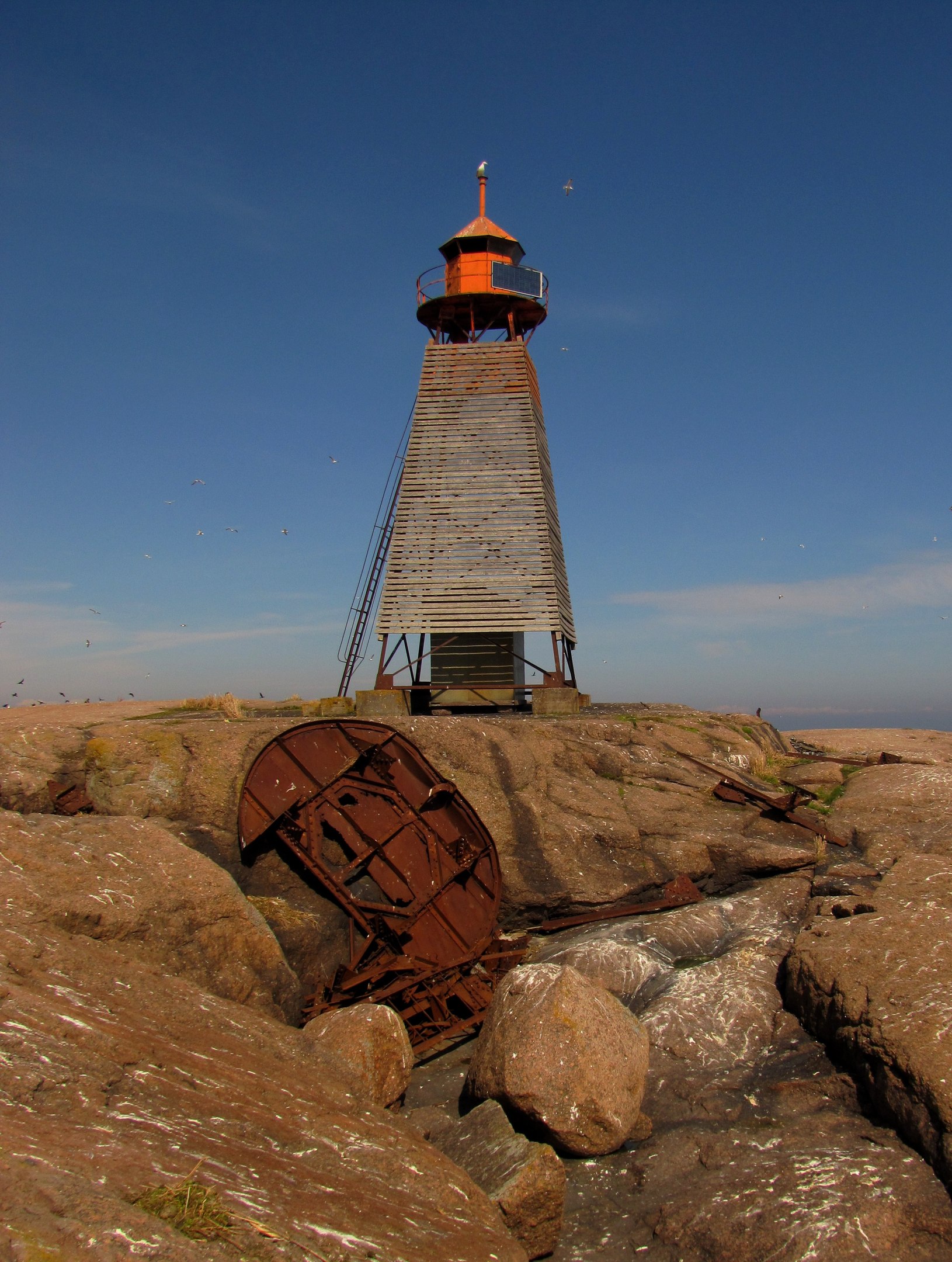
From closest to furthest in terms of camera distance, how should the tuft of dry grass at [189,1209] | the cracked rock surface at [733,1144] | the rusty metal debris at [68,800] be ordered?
1. the tuft of dry grass at [189,1209]
2. the cracked rock surface at [733,1144]
3. the rusty metal debris at [68,800]

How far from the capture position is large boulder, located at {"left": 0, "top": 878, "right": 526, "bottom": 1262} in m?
3.40

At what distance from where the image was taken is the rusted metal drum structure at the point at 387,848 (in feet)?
30.9

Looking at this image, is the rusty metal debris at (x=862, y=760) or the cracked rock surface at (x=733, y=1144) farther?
the rusty metal debris at (x=862, y=760)

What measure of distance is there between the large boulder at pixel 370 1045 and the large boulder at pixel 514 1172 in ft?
2.15


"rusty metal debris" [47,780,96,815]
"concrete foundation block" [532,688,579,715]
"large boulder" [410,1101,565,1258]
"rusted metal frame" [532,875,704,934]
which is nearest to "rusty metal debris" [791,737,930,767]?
"concrete foundation block" [532,688,579,715]

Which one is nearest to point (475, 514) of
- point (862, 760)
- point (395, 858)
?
point (862, 760)

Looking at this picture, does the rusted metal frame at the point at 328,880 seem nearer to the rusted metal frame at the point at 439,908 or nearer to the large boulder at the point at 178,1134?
the rusted metal frame at the point at 439,908

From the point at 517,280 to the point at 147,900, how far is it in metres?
17.9

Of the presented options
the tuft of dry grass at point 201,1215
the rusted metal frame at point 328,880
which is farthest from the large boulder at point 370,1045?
the tuft of dry grass at point 201,1215

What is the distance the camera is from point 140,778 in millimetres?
10375

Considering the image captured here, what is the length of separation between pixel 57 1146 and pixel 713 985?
21.5ft

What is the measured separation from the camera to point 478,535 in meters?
18.4

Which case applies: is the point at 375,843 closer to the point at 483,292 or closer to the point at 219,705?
the point at 219,705

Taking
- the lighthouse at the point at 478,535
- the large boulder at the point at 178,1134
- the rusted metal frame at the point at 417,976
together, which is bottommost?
the rusted metal frame at the point at 417,976
